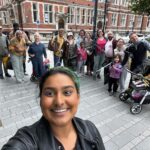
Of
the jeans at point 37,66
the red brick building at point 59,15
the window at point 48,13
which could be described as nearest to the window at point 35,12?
the red brick building at point 59,15

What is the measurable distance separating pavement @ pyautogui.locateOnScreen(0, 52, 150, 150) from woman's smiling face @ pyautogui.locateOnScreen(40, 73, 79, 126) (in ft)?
6.79

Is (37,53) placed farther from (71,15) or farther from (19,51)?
(71,15)

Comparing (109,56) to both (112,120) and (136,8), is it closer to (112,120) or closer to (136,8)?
(112,120)

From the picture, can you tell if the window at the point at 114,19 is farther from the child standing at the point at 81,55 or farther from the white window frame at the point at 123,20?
the child standing at the point at 81,55

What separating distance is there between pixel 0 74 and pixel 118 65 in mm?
3817

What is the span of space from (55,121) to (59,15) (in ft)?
78.6

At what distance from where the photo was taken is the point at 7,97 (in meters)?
4.28

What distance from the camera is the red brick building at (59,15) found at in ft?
69.1

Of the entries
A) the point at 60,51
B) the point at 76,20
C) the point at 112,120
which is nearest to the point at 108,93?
the point at 112,120

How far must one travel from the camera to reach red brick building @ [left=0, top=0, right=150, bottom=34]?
21047mm

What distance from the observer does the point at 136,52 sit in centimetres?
408

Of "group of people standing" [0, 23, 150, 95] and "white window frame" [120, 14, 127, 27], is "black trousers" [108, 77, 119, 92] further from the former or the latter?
"white window frame" [120, 14, 127, 27]

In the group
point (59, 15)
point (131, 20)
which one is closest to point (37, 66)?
point (59, 15)

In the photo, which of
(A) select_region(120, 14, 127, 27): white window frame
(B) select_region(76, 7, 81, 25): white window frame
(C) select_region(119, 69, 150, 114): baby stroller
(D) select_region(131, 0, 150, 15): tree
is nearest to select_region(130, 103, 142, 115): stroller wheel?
(C) select_region(119, 69, 150, 114): baby stroller
